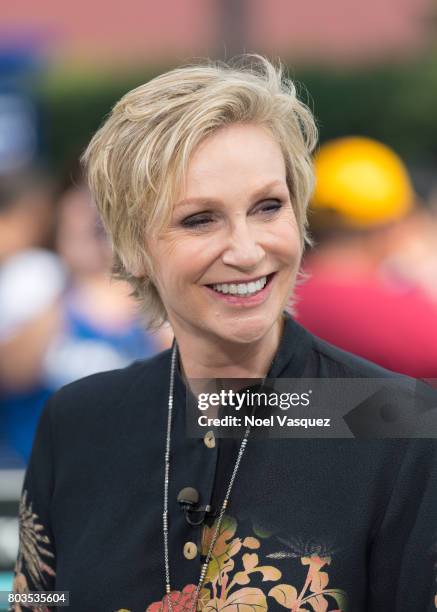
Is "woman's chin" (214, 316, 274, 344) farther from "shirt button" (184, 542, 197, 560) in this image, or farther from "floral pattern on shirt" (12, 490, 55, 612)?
"floral pattern on shirt" (12, 490, 55, 612)

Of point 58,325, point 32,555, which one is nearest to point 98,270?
point 58,325

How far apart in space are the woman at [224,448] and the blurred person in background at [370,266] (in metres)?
0.77

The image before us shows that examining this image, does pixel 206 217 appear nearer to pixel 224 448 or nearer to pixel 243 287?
pixel 243 287

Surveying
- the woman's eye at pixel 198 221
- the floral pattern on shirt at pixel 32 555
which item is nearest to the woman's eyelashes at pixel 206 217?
the woman's eye at pixel 198 221

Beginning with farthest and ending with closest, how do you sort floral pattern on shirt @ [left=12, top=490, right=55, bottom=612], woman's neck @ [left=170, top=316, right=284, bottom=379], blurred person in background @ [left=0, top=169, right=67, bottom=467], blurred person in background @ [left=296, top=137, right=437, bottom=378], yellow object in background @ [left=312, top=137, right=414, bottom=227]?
blurred person in background @ [left=0, top=169, right=67, bottom=467] < yellow object in background @ [left=312, top=137, right=414, bottom=227] < blurred person in background @ [left=296, top=137, right=437, bottom=378] < floral pattern on shirt @ [left=12, top=490, right=55, bottom=612] < woman's neck @ [left=170, top=316, right=284, bottom=379]

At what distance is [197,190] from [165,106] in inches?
7.2

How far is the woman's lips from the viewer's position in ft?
6.74

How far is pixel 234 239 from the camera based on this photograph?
201 cm

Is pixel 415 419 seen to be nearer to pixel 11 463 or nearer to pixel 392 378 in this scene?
pixel 392 378

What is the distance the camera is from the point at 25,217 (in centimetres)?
542

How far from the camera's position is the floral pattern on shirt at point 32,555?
7.57 ft

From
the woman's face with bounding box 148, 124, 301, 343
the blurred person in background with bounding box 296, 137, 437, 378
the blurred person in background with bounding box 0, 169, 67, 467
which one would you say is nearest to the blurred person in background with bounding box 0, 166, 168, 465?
the blurred person in background with bounding box 0, 169, 67, 467

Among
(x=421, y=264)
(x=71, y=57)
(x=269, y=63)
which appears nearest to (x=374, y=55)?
(x=71, y=57)

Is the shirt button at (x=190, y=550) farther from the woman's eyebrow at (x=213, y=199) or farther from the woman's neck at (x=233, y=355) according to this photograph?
the woman's eyebrow at (x=213, y=199)
